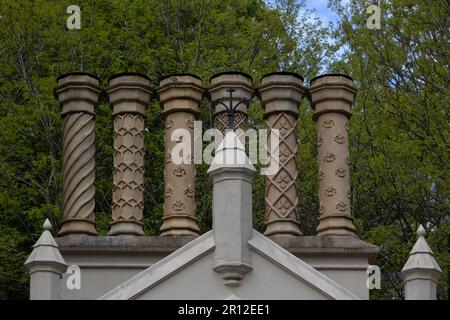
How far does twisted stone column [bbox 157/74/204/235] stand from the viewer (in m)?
25.3

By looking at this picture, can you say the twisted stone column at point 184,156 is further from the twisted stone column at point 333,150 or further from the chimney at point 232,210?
the chimney at point 232,210

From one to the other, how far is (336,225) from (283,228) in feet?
2.66

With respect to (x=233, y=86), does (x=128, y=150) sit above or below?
below

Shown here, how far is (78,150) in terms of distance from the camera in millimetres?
25891

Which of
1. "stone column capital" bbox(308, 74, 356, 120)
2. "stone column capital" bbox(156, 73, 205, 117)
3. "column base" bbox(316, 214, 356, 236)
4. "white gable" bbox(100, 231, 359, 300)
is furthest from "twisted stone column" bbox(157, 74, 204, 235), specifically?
"white gable" bbox(100, 231, 359, 300)

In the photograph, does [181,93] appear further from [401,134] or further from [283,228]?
[401,134]

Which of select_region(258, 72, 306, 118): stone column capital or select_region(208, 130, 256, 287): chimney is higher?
select_region(258, 72, 306, 118): stone column capital

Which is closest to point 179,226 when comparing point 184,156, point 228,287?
point 184,156

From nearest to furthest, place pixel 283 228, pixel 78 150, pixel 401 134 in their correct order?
pixel 283 228 → pixel 78 150 → pixel 401 134

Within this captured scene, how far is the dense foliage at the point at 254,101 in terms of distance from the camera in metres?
30.1

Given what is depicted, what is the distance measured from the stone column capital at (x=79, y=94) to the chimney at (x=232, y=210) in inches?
193

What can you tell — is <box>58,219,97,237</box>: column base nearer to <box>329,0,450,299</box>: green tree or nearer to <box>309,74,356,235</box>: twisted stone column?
<box>309,74,356,235</box>: twisted stone column

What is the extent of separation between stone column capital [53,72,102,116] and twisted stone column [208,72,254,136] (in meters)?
1.87
